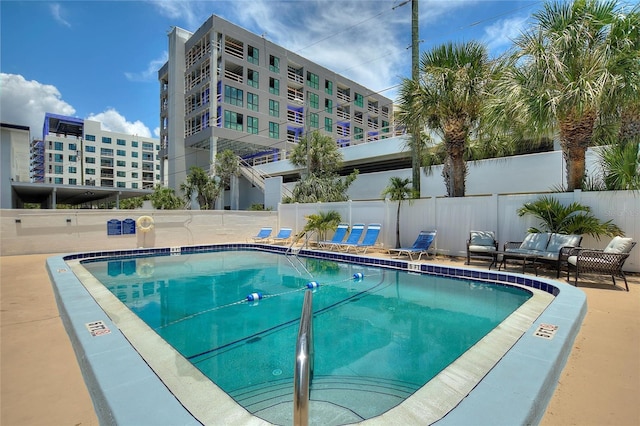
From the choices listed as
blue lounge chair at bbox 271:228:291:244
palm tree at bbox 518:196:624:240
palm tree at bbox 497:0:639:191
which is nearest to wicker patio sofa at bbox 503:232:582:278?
palm tree at bbox 518:196:624:240

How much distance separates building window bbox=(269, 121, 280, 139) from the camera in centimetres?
3538

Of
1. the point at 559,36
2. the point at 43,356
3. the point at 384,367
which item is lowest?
the point at 384,367

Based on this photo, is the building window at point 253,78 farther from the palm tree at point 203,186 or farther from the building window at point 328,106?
the palm tree at point 203,186

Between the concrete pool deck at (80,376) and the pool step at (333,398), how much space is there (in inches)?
47.4

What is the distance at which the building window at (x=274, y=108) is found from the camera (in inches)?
1403

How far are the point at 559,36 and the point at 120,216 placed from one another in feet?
51.5

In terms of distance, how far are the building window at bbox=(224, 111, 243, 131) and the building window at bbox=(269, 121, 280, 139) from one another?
3598 millimetres

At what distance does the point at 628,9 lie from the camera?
7.41 meters

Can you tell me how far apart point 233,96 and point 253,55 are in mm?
5683

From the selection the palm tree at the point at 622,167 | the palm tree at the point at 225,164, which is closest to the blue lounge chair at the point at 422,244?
the palm tree at the point at 622,167

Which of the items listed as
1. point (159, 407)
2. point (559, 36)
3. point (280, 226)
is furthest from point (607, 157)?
point (280, 226)

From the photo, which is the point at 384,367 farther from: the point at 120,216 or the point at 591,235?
the point at 120,216

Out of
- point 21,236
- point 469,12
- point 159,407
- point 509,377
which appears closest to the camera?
point 159,407

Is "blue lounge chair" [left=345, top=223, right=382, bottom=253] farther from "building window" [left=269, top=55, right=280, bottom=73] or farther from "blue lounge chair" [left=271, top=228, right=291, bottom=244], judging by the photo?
"building window" [left=269, top=55, right=280, bottom=73]
